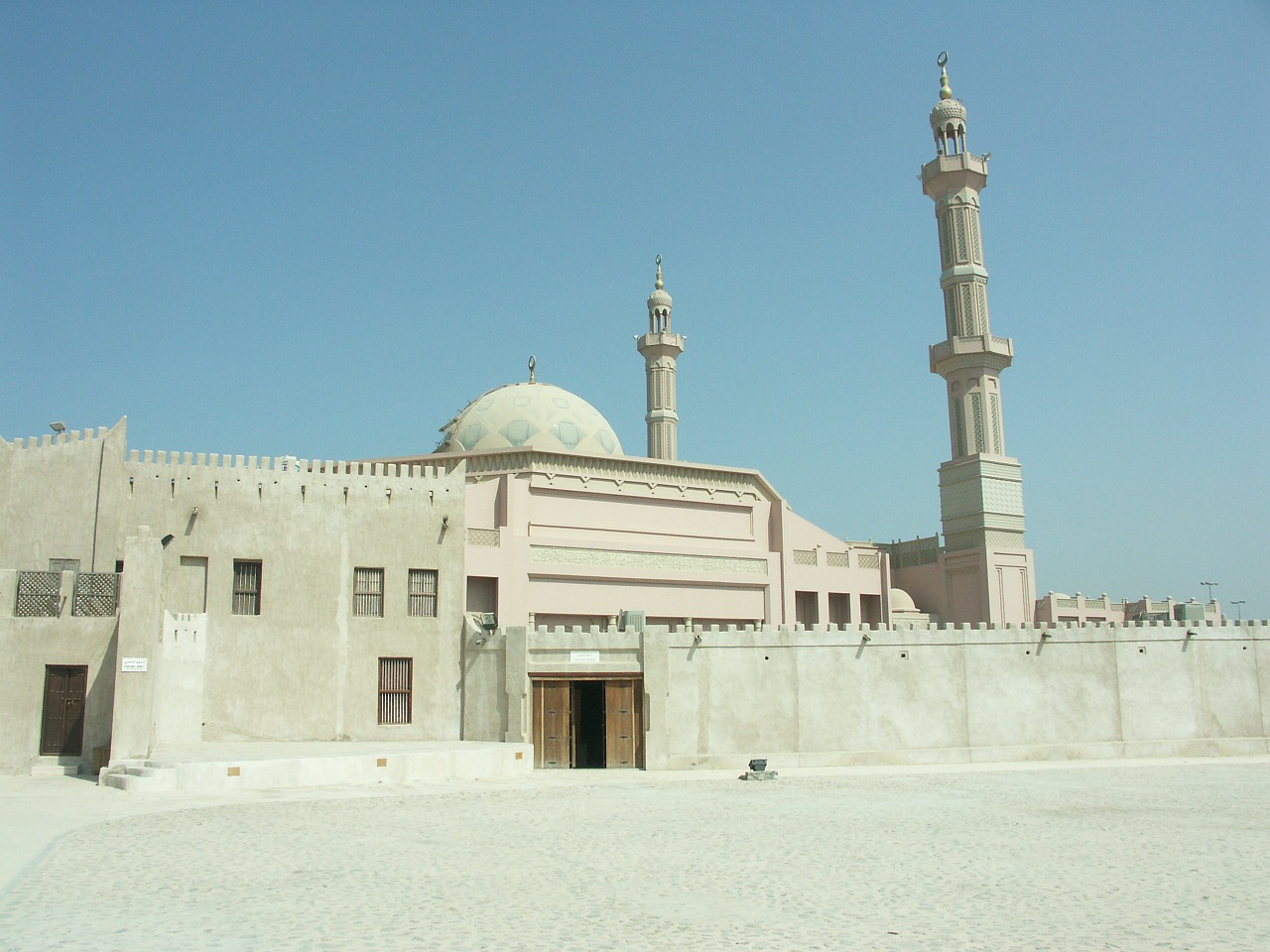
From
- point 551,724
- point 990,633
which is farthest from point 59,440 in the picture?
point 990,633

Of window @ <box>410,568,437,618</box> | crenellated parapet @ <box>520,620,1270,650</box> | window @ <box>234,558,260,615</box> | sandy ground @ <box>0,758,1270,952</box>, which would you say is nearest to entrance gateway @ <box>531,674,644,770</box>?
crenellated parapet @ <box>520,620,1270,650</box>

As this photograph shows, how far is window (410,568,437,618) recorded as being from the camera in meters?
24.5

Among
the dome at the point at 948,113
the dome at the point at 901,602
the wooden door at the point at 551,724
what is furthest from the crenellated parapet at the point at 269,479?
the dome at the point at 948,113

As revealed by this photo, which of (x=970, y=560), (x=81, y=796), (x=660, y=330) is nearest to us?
(x=81, y=796)

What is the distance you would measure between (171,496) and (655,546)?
1305cm

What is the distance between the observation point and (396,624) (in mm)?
24141

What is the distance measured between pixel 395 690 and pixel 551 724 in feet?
11.2

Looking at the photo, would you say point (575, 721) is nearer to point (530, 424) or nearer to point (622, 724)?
point (622, 724)

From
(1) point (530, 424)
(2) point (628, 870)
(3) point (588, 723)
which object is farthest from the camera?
(1) point (530, 424)

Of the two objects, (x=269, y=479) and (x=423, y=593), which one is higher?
(x=269, y=479)

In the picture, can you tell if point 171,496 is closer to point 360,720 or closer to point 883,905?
point 360,720

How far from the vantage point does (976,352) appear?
35094 millimetres

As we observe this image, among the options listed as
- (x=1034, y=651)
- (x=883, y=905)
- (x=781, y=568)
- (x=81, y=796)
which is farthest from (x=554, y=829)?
(x=781, y=568)

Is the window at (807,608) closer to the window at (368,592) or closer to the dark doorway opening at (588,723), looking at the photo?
the dark doorway opening at (588,723)
